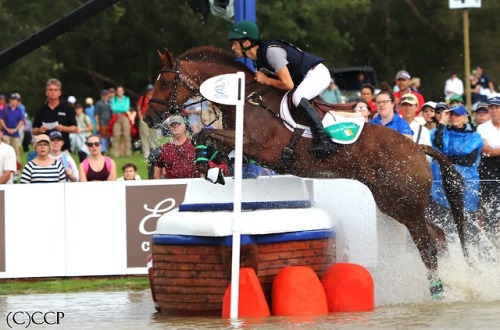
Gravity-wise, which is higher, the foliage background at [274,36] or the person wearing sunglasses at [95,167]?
the foliage background at [274,36]

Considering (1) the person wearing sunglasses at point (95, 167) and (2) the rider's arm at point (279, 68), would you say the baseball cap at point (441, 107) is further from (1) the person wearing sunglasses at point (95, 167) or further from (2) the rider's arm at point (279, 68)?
(1) the person wearing sunglasses at point (95, 167)

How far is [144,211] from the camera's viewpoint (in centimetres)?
1464

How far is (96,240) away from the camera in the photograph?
1445 centimetres

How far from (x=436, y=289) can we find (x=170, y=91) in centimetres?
316

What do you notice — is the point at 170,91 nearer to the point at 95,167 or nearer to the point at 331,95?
the point at 95,167

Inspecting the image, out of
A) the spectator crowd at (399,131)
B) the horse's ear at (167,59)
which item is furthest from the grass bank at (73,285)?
the horse's ear at (167,59)

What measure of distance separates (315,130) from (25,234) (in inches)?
177

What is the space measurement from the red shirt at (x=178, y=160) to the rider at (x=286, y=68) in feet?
9.63

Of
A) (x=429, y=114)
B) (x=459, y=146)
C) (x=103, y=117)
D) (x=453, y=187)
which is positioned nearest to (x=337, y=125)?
(x=453, y=187)

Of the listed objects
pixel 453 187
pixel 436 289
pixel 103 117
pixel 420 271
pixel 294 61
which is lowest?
pixel 436 289

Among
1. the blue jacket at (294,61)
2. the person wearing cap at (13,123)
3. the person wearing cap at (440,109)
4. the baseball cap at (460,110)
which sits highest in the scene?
the person wearing cap at (13,123)

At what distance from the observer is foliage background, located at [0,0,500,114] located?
41031mm

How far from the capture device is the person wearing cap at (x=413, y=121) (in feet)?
46.7

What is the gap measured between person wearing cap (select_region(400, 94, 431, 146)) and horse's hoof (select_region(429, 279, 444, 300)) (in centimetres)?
278
